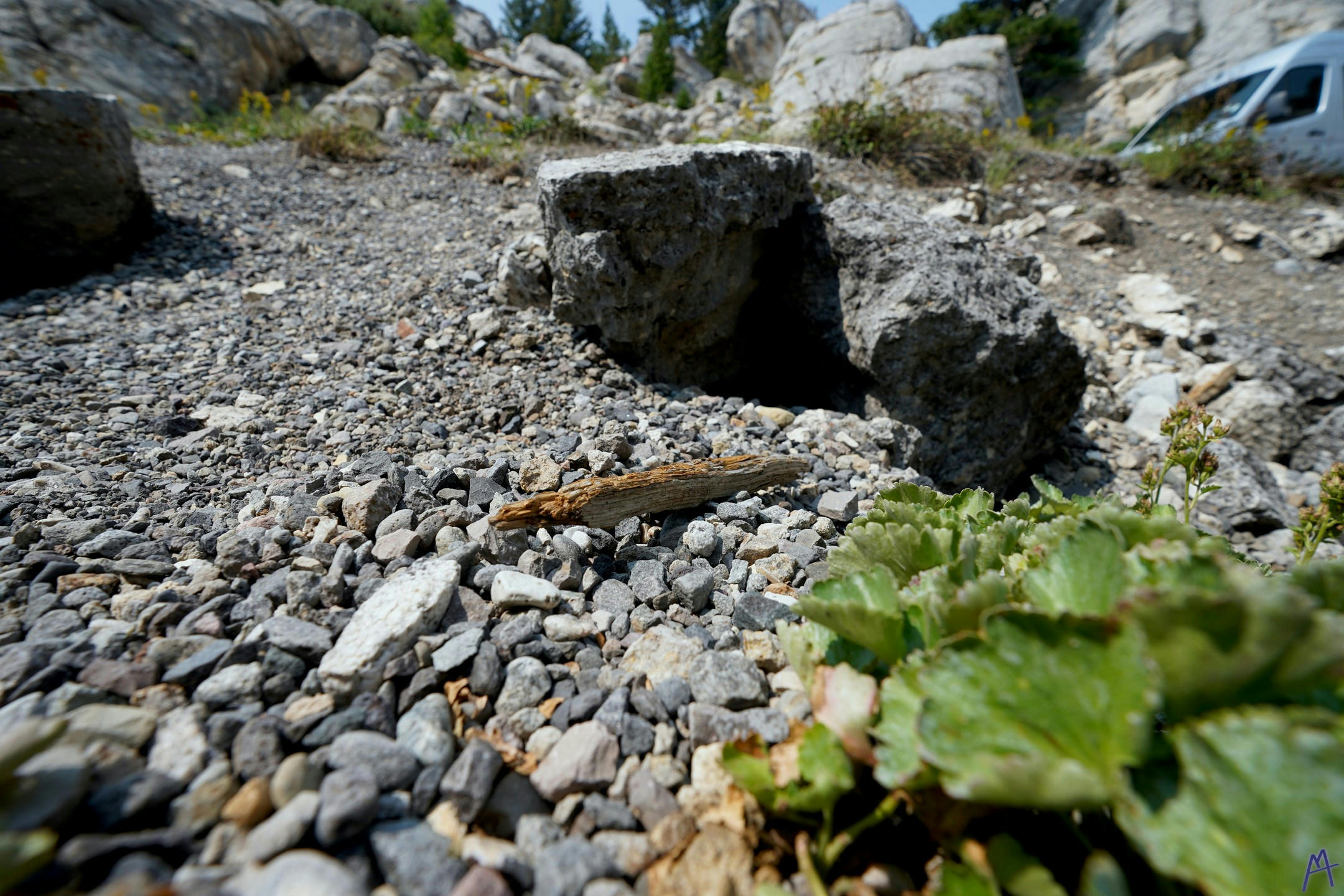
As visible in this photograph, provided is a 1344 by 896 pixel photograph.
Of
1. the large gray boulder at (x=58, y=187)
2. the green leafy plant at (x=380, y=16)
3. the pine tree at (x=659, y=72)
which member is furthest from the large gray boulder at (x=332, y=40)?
the large gray boulder at (x=58, y=187)

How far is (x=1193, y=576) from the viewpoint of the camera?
0.91 metres

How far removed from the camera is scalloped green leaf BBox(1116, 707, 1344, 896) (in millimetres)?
663

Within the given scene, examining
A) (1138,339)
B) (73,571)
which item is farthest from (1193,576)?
(1138,339)

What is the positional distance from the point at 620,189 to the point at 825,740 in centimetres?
271

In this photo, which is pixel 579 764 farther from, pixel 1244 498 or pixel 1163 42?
pixel 1163 42

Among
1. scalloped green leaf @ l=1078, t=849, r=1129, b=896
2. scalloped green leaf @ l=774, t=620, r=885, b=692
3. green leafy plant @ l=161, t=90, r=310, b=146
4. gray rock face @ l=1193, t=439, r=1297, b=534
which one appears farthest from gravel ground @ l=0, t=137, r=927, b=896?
green leafy plant @ l=161, t=90, r=310, b=146

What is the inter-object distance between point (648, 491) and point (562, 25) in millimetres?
36223

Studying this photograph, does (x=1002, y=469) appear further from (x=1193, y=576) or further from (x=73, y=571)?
(x=73, y=571)

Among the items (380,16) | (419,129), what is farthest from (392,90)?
(380,16)

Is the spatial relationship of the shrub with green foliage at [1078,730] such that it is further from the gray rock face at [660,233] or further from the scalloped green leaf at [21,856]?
the gray rock face at [660,233]

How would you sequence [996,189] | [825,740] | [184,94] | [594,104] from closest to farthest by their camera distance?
[825,740]
[996,189]
[184,94]
[594,104]

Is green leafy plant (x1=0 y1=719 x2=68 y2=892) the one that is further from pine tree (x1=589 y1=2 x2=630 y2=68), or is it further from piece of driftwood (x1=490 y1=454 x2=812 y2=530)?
pine tree (x1=589 y1=2 x2=630 y2=68)

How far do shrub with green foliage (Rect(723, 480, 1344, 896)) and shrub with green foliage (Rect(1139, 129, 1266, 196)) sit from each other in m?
9.20

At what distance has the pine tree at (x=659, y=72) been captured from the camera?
17016mm
